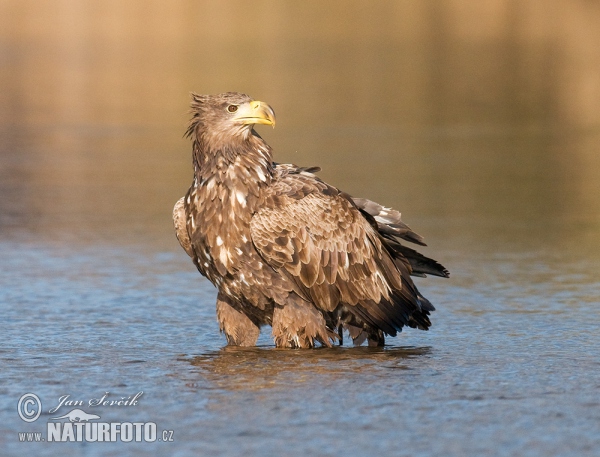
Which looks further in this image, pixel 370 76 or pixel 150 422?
pixel 370 76

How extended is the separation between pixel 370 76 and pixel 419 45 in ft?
34.9

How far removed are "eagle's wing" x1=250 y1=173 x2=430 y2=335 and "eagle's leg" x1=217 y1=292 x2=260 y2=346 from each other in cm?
55

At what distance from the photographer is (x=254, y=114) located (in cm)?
892

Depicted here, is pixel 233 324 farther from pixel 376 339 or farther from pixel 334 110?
pixel 334 110

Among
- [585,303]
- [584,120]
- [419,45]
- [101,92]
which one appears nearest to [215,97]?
[585,303]

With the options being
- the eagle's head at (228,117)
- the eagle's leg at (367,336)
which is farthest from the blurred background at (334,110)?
the eagle's head at (228,117)

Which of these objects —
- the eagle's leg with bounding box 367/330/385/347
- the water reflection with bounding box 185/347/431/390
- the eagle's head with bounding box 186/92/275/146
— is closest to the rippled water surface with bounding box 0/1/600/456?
the water reflection with bounding box 185/347/431/390

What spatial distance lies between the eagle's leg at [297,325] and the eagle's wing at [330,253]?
0.09m

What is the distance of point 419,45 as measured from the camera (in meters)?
46.3

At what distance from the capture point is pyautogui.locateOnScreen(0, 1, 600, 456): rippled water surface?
276 inches

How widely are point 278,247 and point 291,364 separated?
2.53ft

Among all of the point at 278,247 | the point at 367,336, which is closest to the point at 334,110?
the point at 367,336

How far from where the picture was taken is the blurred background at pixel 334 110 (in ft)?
53.1

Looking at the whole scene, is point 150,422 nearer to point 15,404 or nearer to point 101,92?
point 15,404
